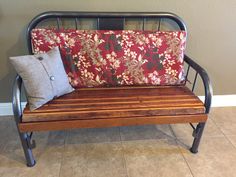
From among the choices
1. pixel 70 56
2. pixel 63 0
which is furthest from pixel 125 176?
pixel 63 0

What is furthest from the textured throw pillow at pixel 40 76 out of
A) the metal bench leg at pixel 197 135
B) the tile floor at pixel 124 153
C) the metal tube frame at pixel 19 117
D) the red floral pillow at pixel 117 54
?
the metal bench leg at pixel 197 135

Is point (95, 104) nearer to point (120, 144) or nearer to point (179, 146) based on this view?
point (120, 144)

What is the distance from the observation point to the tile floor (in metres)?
1.59

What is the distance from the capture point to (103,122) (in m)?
1.52

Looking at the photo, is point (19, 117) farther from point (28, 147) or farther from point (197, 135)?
point (197, 135)

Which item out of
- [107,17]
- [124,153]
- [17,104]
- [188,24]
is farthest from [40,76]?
[188,24]

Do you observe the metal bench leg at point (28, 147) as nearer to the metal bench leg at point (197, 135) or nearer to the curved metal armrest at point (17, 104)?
the curved metal armrest at point (17, 104)

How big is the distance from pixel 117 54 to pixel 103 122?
1.93 ft

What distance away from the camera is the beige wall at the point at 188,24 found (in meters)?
1.81

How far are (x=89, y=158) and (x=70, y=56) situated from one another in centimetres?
80

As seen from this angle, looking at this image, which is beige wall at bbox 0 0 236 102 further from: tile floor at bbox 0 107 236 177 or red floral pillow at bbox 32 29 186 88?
tile floor at bbox 0 107 236 177

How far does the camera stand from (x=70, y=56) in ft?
5.79

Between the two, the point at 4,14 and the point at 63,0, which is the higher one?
the point at 63,0

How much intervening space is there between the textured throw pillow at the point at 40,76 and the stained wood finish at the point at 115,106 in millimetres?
66
